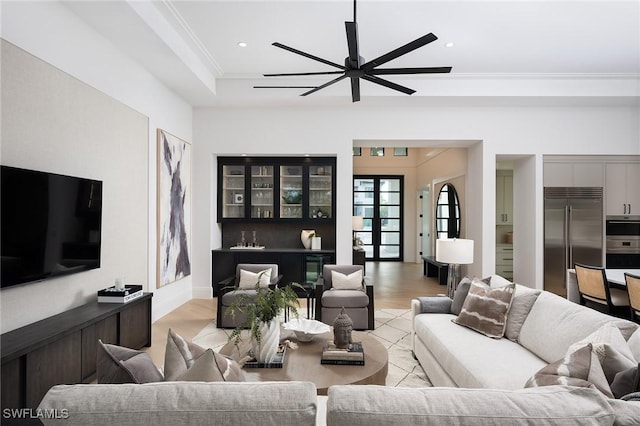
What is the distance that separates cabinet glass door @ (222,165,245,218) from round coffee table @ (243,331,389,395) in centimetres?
394

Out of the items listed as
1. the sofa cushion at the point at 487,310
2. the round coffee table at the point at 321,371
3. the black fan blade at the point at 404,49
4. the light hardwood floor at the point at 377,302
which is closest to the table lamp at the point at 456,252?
the sofa cushion at the point at 487,310

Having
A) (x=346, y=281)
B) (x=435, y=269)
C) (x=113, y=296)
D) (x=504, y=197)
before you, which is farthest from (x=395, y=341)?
(x=504, y=197)

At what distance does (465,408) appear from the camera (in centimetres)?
102

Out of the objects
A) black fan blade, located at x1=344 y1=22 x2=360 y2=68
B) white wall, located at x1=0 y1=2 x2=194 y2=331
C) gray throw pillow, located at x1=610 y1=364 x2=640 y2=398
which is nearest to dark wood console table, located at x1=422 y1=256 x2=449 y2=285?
white wall, located at x1=0 y1=2 x2=194 y2=331

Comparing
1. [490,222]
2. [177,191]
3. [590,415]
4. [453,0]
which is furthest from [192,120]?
[590,415]

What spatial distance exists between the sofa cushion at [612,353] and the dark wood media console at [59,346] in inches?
117

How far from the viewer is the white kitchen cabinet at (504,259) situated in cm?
737

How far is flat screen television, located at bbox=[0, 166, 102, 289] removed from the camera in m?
2.43

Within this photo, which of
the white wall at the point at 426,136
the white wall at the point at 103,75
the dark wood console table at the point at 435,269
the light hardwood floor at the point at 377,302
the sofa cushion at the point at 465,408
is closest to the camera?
the sofa cushion at the point at 465,408

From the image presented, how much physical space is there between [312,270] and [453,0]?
4060mm

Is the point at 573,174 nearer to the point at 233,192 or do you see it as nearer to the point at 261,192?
the point at 261,192

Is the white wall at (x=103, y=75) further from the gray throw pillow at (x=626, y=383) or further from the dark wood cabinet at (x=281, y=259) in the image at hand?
the gray throw pillow at (x=626, y=383)

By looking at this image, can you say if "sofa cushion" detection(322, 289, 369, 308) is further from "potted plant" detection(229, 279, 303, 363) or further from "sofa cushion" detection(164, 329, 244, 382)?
"sofa cushion" detection(164, 329, 244, 382)

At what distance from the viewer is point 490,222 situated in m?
5.71
